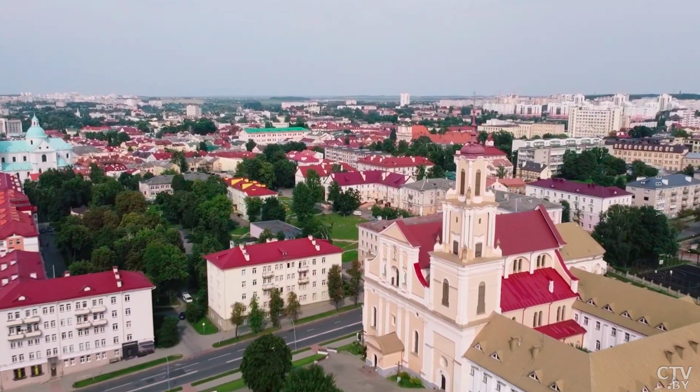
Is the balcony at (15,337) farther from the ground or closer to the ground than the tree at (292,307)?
farther from the ground

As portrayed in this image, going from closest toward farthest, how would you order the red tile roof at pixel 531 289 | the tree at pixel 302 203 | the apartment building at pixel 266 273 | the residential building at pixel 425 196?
the red tile roof at pixel 531 289, the apartment building at pixel 266 273, the tree at pixel 302 203, the residential building at pixel 425 196

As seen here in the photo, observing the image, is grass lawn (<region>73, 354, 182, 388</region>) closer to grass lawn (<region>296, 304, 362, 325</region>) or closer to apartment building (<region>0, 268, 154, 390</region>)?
apartment building (<region>0, 268, 154, 390</region>)

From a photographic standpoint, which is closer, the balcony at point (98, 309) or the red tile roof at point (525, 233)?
the red tile roof at point (525, 233)

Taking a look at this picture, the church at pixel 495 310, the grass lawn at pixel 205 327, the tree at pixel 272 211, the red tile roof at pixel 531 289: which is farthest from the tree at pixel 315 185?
the red tile roof at pixel 531 289

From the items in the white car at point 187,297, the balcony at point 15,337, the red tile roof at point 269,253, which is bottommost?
the white car at point 187,297

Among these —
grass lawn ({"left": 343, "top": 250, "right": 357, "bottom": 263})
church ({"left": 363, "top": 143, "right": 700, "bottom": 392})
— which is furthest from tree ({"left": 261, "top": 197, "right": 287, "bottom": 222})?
church ({"left": 363, "top": 143, "right": 700, "bottom": 392})

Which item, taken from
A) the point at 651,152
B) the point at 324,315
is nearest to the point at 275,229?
the point at 324,315

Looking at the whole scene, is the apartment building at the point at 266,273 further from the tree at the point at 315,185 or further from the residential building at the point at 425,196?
the residential building at the point at 425,196

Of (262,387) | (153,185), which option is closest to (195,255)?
(262,387)
